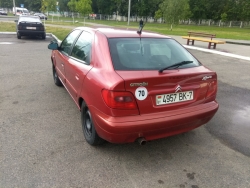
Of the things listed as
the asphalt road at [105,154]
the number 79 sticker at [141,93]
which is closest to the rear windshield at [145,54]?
the number 79 sticker at [141,93]

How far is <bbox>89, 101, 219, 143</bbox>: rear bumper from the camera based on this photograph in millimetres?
2479

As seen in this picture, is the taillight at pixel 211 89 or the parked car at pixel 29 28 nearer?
the taillight at pixel 211 89

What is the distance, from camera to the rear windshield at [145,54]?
2760mm

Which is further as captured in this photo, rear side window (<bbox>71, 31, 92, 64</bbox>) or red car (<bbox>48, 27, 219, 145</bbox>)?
rear side window (<bbox>71, 31, 92, 64</bbox>)

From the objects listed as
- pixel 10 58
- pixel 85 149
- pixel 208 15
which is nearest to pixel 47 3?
pixel 10 58

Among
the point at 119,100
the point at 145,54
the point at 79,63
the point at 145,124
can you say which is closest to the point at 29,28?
the point at 79,63

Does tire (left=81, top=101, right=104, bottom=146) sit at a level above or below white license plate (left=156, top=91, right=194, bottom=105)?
below

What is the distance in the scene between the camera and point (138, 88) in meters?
2.46

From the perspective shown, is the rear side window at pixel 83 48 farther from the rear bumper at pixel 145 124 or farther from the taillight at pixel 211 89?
the taillight at pixel 211 89

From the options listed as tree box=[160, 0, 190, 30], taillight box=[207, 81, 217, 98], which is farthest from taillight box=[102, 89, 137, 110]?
tree box=[160, 0, 190, 30]

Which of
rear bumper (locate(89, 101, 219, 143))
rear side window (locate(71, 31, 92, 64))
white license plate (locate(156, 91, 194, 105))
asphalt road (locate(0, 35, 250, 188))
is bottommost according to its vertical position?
asphalt road (locate(0, 35, 250, 188))

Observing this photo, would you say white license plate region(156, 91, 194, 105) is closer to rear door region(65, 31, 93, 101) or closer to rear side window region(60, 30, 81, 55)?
rear door region(65, 31, 93, 101)

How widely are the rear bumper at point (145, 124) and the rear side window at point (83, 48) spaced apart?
2.86 feet

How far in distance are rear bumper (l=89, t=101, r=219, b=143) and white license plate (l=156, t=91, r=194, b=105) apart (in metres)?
0.13
